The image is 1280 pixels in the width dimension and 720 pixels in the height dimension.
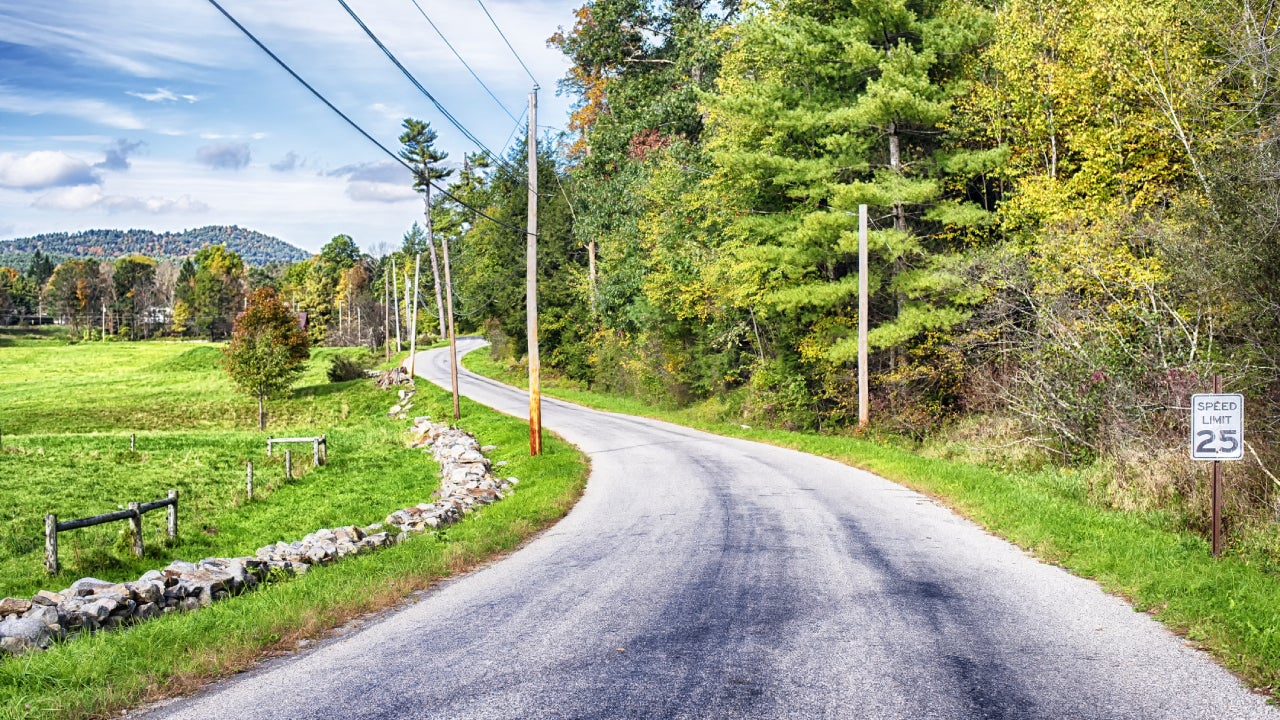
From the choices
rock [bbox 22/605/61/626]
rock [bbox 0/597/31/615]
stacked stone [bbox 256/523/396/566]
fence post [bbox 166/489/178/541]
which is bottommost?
fence post [bbox 166/489/178/541]

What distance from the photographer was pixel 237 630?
723cm

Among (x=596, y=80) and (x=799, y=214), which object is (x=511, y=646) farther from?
(x=596, y=80)

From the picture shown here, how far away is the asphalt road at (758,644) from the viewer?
17.3 ft

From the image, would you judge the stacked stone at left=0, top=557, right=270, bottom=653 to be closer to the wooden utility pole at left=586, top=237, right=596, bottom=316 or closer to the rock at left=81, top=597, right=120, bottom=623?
the rock at left=81, top=597, right=120, bottom=623

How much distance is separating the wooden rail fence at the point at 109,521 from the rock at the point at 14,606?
5.25 meters

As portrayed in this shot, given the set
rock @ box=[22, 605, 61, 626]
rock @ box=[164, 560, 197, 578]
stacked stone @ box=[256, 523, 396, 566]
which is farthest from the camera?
stacked stone @ box=[256, 523, 396, 566]

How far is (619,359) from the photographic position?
46531mm

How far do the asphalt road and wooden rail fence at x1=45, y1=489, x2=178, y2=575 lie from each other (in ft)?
23.7

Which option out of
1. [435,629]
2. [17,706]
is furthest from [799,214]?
[17,706]

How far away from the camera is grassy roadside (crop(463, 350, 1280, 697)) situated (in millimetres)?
6430

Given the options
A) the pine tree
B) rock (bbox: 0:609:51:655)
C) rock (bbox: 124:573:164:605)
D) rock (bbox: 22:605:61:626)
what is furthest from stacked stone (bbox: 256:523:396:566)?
the pine tree

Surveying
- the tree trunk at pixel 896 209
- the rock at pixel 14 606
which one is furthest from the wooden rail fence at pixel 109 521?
the tree trunk at pixel 896 209

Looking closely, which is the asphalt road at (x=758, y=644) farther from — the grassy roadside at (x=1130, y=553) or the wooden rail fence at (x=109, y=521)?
the wooden rail fence at (x=109, y=521)

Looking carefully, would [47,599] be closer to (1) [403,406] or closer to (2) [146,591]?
(2) [146,591]
